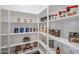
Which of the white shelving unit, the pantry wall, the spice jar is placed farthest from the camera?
the pantry wall

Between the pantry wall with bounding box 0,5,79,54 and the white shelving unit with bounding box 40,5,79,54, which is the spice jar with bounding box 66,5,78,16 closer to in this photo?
the white shelving unit with bounding box 40,5,79,54

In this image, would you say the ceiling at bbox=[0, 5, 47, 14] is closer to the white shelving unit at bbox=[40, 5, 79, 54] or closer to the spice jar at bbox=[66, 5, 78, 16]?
the white shelving unit at bbox=[40, 5, 79, 54]

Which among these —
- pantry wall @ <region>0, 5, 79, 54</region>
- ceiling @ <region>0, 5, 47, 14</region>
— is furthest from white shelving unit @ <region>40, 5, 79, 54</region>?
ceiling @ <region>0, 5, 47, 14</region>

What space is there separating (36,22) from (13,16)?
0.71 metres

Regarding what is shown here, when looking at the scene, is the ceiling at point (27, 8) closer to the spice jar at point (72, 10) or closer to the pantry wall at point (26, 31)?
the pantry wall at point (26, 31)

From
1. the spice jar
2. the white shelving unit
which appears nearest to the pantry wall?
the white shelving unit

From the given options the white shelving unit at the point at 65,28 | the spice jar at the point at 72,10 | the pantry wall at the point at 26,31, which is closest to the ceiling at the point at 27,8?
the pantry wall at the point at 26,31

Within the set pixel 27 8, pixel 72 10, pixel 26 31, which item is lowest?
pixel 26 31

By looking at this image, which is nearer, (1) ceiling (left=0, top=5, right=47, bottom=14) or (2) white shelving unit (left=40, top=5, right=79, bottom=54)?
(2) white shelving unit (left=40, top=5, right=79, bottom=54)

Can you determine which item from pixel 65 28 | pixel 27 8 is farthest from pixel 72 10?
pixel 27 8

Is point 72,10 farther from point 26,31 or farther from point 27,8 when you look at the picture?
point 27,8

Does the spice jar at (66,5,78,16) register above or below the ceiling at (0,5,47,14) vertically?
below

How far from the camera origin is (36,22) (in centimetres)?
317

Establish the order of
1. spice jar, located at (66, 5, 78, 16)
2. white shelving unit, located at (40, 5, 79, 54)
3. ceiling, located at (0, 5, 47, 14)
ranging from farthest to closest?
ceiling, located at (0, 5, 47, 14) → white shelving unit, located at (40, 5, 79, 54) → spice jar, located at (66, 5, 78, 16)
